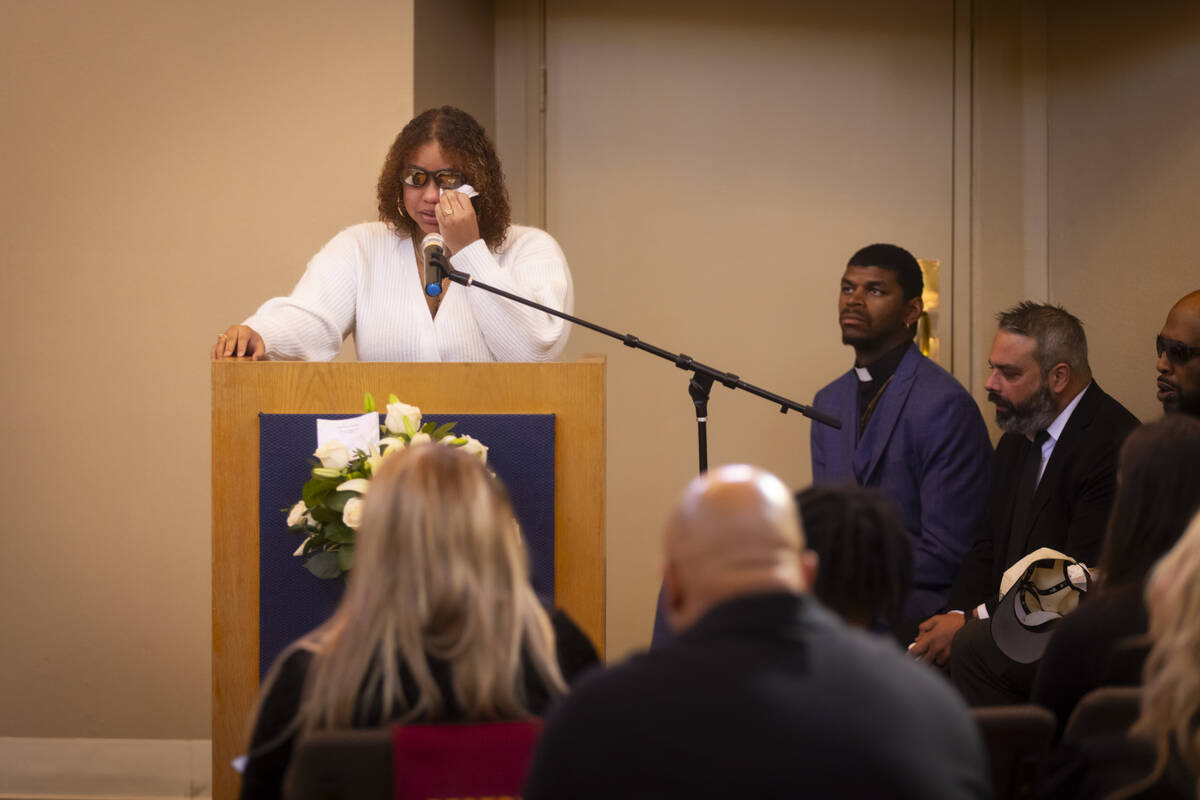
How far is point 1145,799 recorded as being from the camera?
1593 mm

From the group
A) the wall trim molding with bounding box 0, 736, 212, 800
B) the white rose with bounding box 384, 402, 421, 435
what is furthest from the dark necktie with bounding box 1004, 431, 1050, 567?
the wall trim molding with bounding box 0, 736, 212, 800

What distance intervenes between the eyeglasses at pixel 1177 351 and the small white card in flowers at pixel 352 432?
95.0 inches

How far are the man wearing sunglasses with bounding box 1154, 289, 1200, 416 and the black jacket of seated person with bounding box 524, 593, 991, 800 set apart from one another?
9.45 ft

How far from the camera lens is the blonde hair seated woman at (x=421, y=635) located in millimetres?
1658

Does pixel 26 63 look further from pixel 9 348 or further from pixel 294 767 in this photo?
pixel 294 767

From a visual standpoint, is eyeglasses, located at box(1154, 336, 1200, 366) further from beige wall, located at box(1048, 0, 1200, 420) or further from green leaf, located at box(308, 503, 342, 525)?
green leaf, located at box(308, 503, 342, 525)

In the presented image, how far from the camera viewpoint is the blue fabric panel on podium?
2.90 m

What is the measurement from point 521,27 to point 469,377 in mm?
2955

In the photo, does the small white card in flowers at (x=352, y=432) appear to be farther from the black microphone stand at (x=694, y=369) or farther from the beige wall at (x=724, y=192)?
the beige wall at (x=724, y=192)

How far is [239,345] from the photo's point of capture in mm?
3002

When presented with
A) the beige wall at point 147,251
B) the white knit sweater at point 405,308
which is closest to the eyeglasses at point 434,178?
the white knit sweater at point 405,308

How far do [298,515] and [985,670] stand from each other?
1.85 m

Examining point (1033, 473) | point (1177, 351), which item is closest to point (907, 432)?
point (1033, 473)

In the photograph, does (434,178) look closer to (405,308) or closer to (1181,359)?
(405,308)
